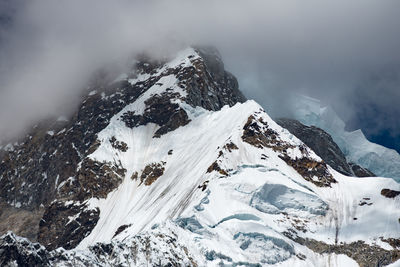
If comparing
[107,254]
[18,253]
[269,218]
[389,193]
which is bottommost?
[18,253]

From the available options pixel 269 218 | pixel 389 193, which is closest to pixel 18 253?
pixel 269 218

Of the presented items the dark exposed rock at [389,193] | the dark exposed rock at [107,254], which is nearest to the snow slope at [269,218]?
the dark exposed rock at [389,193]

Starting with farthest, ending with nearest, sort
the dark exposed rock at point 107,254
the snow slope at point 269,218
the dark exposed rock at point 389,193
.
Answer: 1. the dark exposed rock at point 389,193
2. the snow slope at point 269,218
3. the dark exposed rock at point 107,254

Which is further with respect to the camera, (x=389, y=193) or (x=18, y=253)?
(x=389, y=193)

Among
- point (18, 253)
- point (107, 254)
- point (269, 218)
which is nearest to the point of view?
point (18, 253)

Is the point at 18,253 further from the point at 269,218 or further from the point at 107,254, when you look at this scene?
the point at 269,218

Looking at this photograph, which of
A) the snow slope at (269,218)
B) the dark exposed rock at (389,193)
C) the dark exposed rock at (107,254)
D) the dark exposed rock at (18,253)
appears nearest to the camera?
the dark exposed rock at (18,253)

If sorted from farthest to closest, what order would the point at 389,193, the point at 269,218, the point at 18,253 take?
the point at 389,193 < the point at 269,218 < the point at 18,253

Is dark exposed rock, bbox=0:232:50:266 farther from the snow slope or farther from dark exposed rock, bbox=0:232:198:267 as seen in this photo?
the snow slope

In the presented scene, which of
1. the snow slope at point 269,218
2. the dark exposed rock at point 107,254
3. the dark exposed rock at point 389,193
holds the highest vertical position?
the dark exposed rock at point 389,193

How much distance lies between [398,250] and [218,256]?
56.4 meters

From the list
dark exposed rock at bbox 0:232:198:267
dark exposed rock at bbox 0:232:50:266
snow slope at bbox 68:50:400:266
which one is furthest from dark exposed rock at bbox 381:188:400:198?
dark exposed rock at bbox 0:232:50:266

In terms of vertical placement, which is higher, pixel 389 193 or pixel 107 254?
pixel 389 193

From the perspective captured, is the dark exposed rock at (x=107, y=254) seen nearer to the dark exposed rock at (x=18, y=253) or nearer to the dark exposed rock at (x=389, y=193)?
the dark exposed rock at (x=18, y=253)
